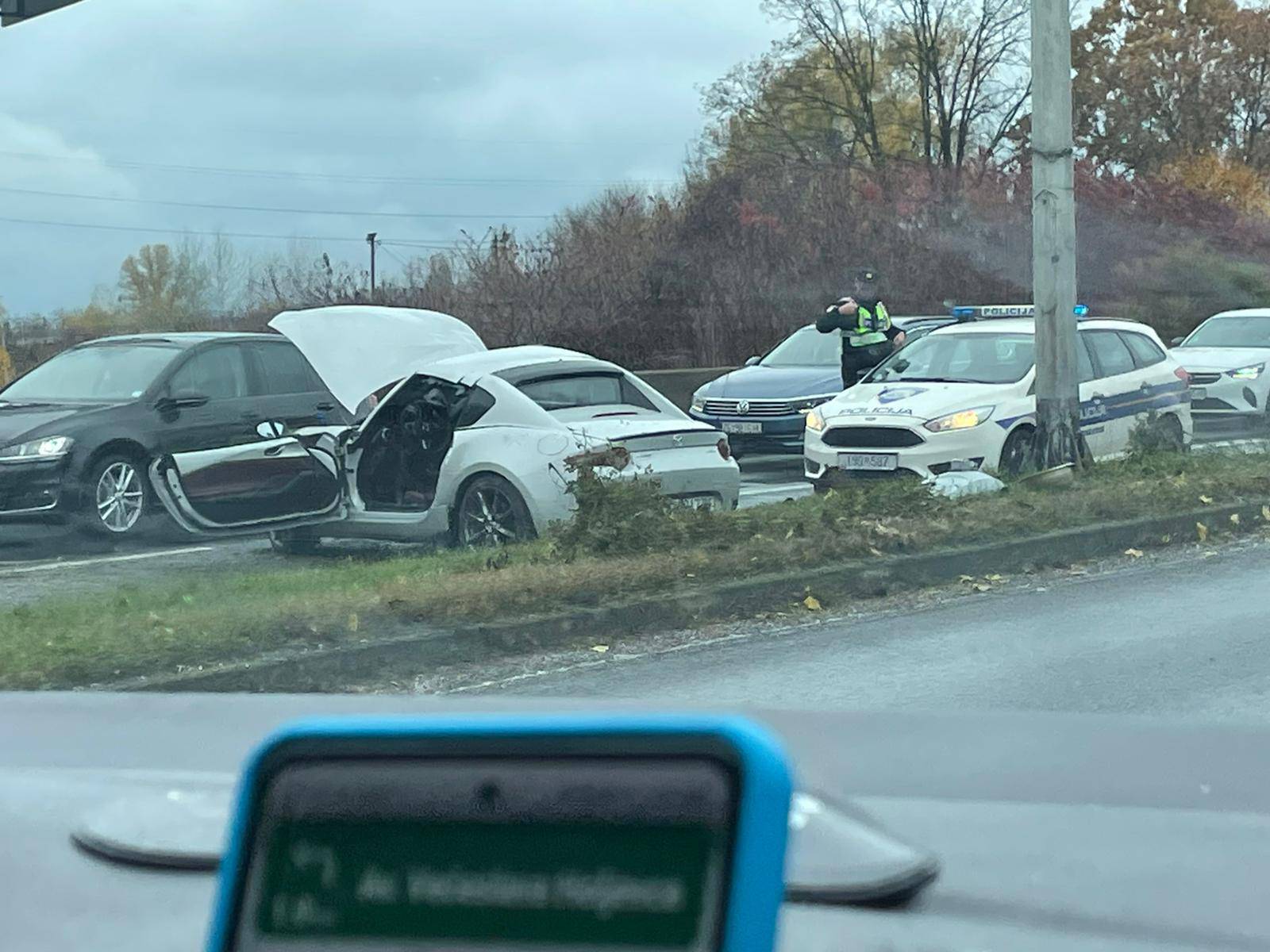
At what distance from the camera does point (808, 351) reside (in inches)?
724

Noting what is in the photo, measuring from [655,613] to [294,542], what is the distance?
455cm

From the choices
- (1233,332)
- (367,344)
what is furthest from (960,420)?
(1233,332)

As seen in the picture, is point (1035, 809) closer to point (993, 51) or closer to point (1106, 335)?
point (1106, 335)

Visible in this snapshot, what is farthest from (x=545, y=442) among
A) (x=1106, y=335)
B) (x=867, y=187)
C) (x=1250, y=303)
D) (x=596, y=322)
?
(x=1250, y=303)

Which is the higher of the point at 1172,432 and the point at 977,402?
the point at 977,402

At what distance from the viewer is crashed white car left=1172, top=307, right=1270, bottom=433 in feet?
64.2

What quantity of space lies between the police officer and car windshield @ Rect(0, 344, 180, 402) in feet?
22.2

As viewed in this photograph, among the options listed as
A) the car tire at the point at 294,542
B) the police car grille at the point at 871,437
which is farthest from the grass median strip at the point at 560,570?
the police car grille at the point at 871,437

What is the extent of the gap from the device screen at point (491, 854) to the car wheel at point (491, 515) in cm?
905

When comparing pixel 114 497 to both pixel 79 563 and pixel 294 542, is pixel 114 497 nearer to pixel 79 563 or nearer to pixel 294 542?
pixel 79 563

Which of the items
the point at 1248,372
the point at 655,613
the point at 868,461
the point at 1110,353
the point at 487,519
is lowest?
the point at 655,613

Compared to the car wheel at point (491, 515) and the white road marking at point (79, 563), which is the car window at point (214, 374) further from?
the car wheel at point (491, 515)

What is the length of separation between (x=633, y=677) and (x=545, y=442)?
3549 millimetres

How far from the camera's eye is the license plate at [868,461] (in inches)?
507
